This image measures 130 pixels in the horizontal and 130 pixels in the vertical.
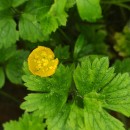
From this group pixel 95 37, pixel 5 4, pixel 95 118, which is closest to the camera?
pixel 95 118

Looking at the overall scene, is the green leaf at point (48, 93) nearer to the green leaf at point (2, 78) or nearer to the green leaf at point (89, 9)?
the green leaf at point (89, 9)

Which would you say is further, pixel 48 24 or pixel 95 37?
pixel 95 37

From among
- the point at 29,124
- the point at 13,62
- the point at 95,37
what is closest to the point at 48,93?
the point at 29,124

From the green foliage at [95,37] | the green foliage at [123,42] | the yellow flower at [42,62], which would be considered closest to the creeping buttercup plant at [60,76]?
the yellow flower at [42,62]

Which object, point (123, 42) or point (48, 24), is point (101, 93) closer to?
point (48, 24)

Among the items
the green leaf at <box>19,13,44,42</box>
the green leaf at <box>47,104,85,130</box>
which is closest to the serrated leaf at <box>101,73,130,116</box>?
the green leaf at <box>47,104,85,130</box>

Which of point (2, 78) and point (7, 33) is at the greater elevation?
point (7, 33)

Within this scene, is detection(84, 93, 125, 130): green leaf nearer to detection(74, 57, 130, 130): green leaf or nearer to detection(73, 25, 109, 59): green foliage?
detection(74, 57, 130, 130): green leaf
